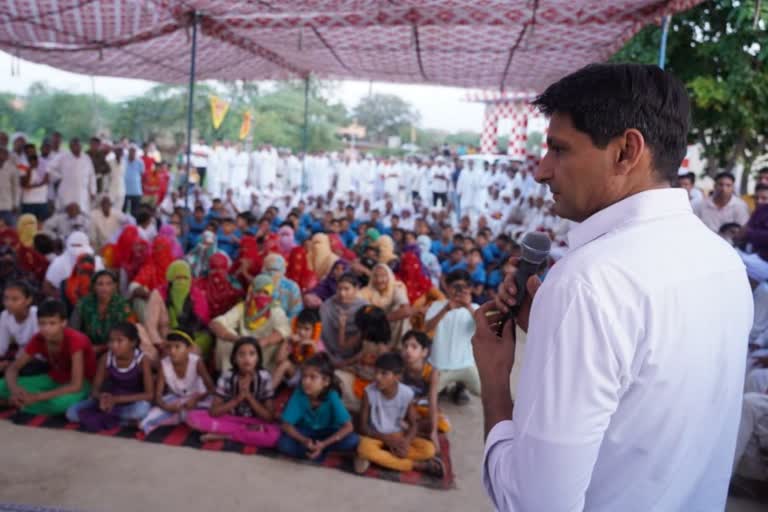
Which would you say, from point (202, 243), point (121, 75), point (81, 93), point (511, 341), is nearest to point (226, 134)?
point (81, 93)

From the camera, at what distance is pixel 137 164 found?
30.9ft

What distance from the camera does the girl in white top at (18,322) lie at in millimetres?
3570

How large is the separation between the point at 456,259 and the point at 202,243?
2430 mm

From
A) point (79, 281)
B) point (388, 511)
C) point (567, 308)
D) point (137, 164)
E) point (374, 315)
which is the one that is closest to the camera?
point (567, 308)

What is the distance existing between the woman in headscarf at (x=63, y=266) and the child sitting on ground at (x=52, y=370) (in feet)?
4.05

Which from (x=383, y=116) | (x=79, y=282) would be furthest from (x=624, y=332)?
(x=383, y=116)

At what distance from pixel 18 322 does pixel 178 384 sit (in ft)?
3.63

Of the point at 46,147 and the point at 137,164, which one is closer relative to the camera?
the point at 46,147

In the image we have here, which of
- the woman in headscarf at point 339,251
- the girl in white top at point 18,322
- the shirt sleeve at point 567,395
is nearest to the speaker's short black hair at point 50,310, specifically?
the girl in white top at point 18,322

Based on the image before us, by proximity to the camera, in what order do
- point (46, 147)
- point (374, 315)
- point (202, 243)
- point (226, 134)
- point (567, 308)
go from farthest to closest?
point (226, 134)
point (46, 147)
point (202, 243)
point (374, 315)
point (567, 308)

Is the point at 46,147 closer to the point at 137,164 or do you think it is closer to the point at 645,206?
the point at 137,164

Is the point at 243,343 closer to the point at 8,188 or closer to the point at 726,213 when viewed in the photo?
the point at 726,213

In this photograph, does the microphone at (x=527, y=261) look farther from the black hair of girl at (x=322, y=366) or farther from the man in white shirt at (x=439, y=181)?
the man in white shirt at (x=439, y=181)

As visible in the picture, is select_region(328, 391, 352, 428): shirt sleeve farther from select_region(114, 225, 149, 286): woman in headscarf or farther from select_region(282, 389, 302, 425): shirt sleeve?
select_region(114, 225, 149, 286): woman in headscarf
